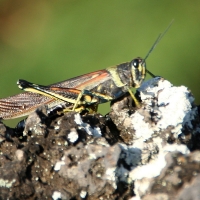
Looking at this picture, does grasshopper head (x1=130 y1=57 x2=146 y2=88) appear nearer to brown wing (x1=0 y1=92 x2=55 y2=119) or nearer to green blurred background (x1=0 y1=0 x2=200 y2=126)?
brown wing (x1=0 y1=92 x2=55 y2=119)

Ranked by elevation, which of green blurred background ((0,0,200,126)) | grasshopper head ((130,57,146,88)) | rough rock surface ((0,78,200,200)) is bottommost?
rough rock surface ((0,78,200,200))

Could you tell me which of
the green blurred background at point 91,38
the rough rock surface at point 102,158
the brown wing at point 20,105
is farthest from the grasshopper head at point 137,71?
the green blurred background at point 91,38

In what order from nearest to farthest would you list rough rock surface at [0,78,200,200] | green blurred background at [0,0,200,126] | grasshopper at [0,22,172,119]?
rough rock surface at [0,78,200,200], grasshopper at [0,22,172,119], green blurred background at [0,0,200,126]

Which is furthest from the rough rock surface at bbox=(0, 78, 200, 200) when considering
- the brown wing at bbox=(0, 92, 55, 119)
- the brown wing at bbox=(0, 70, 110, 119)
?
the brown wing at bbox=(0, 92, 55, 119)

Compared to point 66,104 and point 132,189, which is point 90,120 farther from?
point 66,104

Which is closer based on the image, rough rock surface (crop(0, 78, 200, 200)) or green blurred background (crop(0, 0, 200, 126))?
rough rock surface (crop(0, 78, 200, 200))

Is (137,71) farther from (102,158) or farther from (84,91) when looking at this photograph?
(102,158)

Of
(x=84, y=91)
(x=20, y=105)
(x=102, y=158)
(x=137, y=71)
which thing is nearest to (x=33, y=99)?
(x=20, y=105)

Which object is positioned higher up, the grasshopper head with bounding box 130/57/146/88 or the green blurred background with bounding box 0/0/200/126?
the green blurred background with bounding box 0/0/200/126
